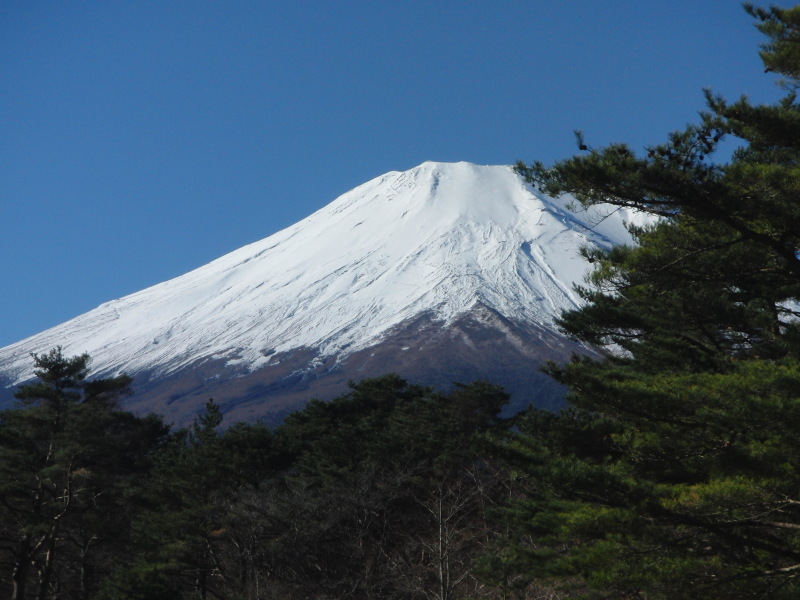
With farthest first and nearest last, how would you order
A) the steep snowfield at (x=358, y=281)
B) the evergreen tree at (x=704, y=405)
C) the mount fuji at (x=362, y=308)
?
the steep snowfield at (x=358, y=281), the mount fuji at (x=362, y=308), the evergreen tree at (x=704, y=405)

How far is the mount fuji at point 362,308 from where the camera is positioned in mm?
77500

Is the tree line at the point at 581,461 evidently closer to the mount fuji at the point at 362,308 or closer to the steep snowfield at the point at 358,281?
the mount fuji at the point at 362,308

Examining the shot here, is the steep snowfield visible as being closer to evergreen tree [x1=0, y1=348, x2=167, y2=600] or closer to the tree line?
evergreen tree [x1=0, y1=348, x2=167, y2=600]

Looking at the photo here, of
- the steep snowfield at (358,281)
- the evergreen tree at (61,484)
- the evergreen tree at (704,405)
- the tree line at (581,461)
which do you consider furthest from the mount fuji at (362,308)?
the evergreen tree at (704,405)

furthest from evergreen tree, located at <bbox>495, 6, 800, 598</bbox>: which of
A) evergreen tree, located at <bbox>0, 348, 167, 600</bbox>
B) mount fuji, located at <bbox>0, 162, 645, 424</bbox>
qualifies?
mount fuji, located at <bbox>0, 162, 645, 424</bbox>

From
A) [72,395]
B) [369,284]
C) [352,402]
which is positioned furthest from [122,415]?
[369,284]

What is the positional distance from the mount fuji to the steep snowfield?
9.6 inches

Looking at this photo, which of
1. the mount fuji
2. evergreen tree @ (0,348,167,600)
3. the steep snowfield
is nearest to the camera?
evergreen tree @ (0,348,167,600)

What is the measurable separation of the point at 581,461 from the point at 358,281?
293 feet

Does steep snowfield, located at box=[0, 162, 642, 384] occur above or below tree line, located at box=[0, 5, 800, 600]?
above

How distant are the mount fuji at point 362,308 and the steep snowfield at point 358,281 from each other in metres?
0.24

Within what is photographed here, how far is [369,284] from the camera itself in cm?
9625

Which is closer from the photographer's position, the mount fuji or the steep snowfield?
the mount fuji

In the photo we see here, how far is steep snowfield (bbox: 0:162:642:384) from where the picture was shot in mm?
89312
